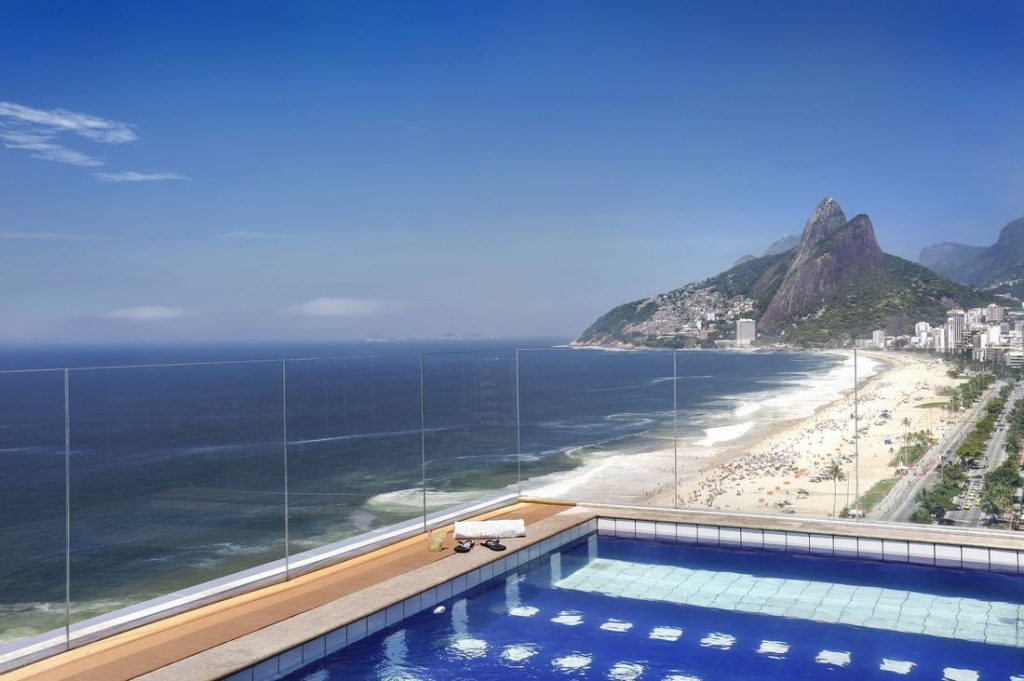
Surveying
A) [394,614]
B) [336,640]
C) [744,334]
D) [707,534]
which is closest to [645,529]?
[707,534]

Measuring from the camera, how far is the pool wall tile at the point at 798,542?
8.23 meters

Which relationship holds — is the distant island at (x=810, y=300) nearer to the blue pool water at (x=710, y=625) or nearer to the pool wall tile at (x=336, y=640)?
the blue pool water at (x=710, y=625)

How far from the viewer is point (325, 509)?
27.0 feet

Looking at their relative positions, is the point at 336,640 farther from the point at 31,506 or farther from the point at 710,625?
the point at 710,625

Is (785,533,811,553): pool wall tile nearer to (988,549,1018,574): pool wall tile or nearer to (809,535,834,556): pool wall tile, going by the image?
(809,535,834,556): pool wall tile

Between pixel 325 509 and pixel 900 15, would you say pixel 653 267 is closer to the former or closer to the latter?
pixel 900 15

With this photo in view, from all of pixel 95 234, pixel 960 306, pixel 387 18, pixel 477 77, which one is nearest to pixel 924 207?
pixel 477 77

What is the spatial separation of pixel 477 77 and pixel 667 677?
33.7 metres

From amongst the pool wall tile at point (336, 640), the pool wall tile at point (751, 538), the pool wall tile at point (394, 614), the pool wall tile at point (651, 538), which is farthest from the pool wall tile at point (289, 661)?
the pool wall tile at point (751, 538)

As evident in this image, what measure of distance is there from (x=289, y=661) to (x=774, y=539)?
518 centimetres

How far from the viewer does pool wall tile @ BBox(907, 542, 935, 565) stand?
769 centimetres

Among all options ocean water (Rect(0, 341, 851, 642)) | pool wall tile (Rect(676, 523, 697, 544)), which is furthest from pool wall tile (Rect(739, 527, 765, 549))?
ocean water (Rect(0, 341, 851, 642))

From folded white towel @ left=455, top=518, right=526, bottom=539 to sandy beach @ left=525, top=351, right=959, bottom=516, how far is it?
2.43 meters

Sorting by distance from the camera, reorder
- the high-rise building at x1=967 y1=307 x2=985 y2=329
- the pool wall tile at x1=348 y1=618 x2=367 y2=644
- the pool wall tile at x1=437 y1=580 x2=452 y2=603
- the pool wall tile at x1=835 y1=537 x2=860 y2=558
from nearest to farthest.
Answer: the pool wall tile at x1=348 y1=618 x2=367 y2=644 → the pool wall tile at x1=437 y1=580 x2=452 y2=603 → the pool wall tile at x1=835 y1=537 x2=860 y2=558 → the high-rise building at x1=967 y1=307 x2=985 y2=329
